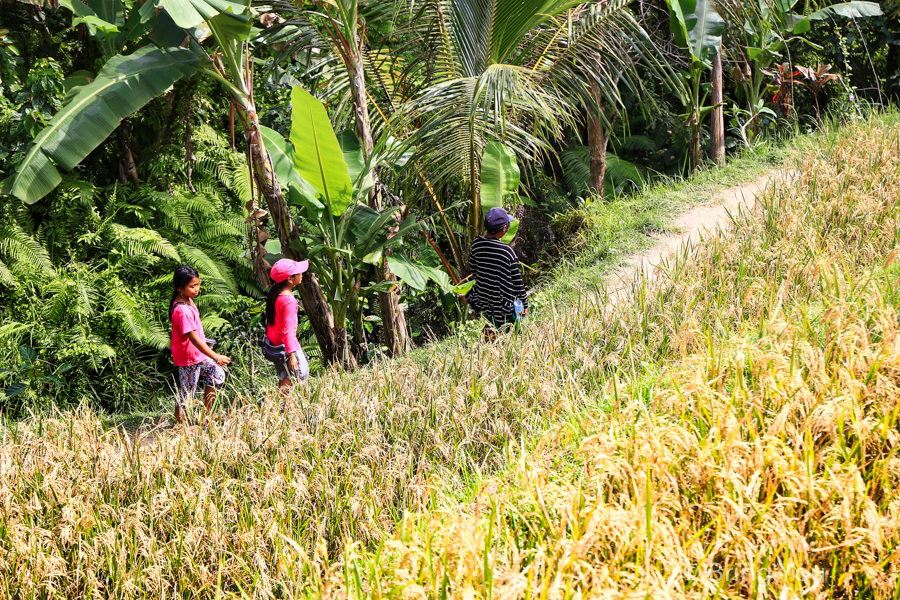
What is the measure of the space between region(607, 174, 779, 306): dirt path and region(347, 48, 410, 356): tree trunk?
73.2 inches

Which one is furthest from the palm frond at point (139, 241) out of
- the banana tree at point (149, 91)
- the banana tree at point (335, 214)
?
the banana tree at point (149, 91)

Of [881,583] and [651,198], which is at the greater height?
[651,198]

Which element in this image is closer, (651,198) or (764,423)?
(764,423)

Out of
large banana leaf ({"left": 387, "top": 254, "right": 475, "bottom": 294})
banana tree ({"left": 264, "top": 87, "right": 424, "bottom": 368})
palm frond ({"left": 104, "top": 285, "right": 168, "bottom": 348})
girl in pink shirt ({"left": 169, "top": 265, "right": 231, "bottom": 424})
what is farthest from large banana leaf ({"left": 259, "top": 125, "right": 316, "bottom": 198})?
palm frond ({"left": 104, "top": 285, "right": 168, "bottom": 348})

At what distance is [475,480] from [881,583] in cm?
150

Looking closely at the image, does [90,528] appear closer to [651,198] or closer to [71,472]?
[71,472]

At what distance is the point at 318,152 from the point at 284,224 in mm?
611

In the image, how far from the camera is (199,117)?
25.6 ft

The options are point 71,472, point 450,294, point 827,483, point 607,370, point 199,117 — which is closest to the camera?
point 827,483

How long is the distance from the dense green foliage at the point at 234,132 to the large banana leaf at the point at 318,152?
0.38 meters

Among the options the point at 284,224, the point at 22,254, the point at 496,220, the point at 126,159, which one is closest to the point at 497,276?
the point at 496,220

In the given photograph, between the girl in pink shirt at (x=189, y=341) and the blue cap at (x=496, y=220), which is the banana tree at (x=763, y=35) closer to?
the blue cap at (x=496, y=220)

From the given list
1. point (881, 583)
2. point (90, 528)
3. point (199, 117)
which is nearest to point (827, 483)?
point (881, 583)

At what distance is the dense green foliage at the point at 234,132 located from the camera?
5.06 m
